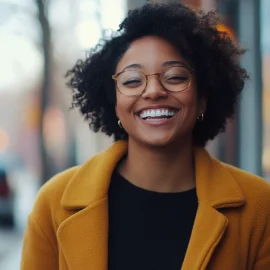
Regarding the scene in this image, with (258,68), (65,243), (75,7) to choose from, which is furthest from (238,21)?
(65,243)

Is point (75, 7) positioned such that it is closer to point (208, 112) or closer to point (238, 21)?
point (238, 21)

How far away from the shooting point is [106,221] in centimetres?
279

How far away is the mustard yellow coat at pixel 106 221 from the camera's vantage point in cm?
270

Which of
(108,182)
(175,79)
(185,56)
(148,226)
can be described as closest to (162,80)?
(175,79)

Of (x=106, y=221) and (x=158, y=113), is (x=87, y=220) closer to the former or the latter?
(x=106, y=221)

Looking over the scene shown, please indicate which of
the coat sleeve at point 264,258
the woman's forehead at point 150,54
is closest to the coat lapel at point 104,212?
the coat sleeve at point 264,258

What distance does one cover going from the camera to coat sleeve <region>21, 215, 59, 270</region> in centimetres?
290

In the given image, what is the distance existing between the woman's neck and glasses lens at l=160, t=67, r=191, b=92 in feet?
1.06

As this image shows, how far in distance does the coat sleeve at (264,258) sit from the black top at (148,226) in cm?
38

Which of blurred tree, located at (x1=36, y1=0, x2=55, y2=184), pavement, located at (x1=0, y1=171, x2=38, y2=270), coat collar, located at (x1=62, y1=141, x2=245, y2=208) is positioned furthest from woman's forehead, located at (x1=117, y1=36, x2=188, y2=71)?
blurred tree, located at (x1=36, y1=0, x2=55, y2=184)

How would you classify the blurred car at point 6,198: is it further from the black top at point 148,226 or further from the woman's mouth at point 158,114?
the woman's mouth at point 158,114

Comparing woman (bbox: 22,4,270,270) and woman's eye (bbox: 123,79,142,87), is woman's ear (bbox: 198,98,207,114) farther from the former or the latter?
woman's eye (bbox: 123,79,142,87)

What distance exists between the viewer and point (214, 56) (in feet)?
9.64

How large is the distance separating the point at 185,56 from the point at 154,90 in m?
0.29
